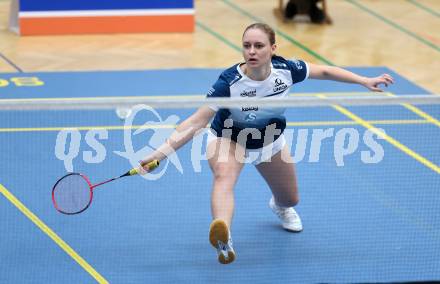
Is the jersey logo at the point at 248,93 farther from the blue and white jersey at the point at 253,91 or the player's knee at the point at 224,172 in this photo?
the player's knee at the point at 224,172

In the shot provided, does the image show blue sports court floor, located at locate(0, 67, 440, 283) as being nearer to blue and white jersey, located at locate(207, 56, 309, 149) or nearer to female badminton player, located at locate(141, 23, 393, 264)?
female badminton player, located at locate(141, 23, 393, 264)

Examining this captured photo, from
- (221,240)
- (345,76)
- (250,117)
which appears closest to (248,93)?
(250,117)

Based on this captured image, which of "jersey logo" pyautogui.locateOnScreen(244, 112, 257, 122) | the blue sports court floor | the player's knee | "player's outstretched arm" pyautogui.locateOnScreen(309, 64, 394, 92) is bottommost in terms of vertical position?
the blue sports court floor

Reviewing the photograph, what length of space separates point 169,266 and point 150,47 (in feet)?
21.3

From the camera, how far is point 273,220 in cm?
808

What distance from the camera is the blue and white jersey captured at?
698 centimetres

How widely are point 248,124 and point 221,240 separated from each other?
103cm

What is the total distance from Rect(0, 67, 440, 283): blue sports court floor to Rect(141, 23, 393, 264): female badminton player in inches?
24.2

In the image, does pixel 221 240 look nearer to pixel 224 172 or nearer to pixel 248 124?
pixel 224 172

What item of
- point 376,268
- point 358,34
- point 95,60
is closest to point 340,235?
point 376,268

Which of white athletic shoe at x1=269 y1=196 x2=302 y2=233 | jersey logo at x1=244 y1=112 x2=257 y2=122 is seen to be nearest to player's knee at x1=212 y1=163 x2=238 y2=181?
jersey logo at x1=244 y1=112 x2=257 y2=122

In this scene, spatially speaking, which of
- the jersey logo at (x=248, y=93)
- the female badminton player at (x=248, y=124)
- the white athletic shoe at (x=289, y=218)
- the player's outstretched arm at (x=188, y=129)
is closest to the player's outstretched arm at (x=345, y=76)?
the female badminton player at (x=248, y=124)

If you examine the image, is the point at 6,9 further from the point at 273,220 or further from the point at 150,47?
the point at 273,220

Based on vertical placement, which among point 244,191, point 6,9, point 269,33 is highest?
point 269,33
